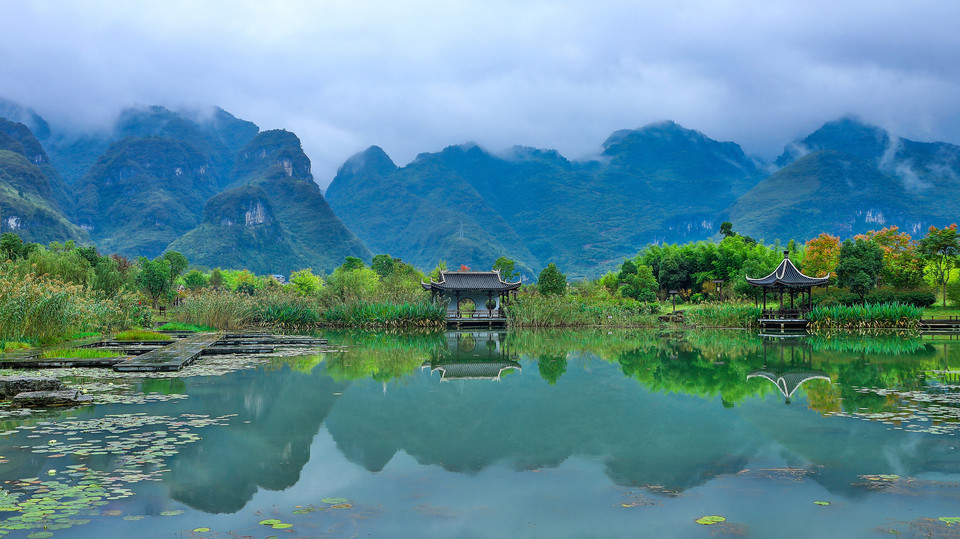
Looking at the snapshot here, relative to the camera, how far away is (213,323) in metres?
A: 23.2

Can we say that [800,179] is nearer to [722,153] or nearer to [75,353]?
[722,153]

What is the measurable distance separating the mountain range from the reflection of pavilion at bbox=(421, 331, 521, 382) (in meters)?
73.1

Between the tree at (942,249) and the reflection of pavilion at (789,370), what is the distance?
1740 centimetres

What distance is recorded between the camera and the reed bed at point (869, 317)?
25.1 m

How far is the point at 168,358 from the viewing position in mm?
12367

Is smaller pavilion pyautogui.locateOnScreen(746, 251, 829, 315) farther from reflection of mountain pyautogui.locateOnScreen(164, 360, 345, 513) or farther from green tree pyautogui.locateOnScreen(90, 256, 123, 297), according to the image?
green tree pyautogui.locateOnScreen(90, 256, 123, 297)

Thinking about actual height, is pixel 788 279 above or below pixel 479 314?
above

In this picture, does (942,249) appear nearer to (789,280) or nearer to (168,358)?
(789,280)

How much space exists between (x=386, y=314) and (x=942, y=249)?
25840mm

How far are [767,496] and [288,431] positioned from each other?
15.2 ft

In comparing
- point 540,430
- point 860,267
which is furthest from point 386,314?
point 860,267

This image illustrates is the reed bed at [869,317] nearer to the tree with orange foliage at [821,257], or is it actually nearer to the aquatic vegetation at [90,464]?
Answer: the tree with orange foliage at [821,257]

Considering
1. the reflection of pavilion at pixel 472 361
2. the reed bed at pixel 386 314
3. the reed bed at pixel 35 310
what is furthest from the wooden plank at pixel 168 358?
the reed bed at pixel 386 314

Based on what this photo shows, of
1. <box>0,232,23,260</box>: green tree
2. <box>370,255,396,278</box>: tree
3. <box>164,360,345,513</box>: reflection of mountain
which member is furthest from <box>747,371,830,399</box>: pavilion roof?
<box>370,255,396,278</box>: tree
